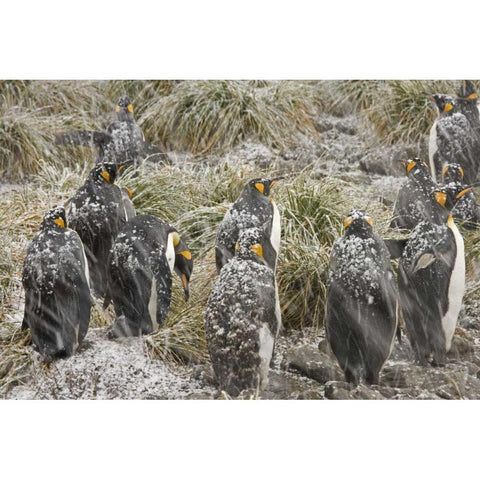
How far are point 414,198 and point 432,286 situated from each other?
0.36m

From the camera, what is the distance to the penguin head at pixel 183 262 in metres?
3.14

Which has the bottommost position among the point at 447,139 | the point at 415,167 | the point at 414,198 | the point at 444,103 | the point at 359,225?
the point at 359,225

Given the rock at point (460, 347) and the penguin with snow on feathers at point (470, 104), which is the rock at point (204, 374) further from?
the penguin with snow on feathers at point (470, 104)

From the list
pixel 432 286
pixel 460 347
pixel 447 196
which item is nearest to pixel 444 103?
pixel 447 196

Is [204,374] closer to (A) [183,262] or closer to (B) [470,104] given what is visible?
(A) [183,262]

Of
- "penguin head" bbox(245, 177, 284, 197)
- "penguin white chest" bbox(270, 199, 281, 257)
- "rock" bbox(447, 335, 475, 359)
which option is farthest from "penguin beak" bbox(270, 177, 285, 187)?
"rock" bbox(447, 335, 475, 359)

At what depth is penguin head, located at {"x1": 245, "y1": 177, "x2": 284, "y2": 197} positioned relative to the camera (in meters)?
3.24

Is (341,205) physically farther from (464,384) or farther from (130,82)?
(130,82)

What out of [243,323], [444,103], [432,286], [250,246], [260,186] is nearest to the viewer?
[243,323]

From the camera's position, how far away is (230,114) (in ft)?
11.1

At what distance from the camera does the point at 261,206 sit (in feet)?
10.5

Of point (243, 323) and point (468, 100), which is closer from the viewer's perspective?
point (243, 323)

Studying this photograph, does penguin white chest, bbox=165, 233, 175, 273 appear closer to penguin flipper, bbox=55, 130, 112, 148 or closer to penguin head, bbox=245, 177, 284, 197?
penguin head, bbox=245, 177, 284, 197
